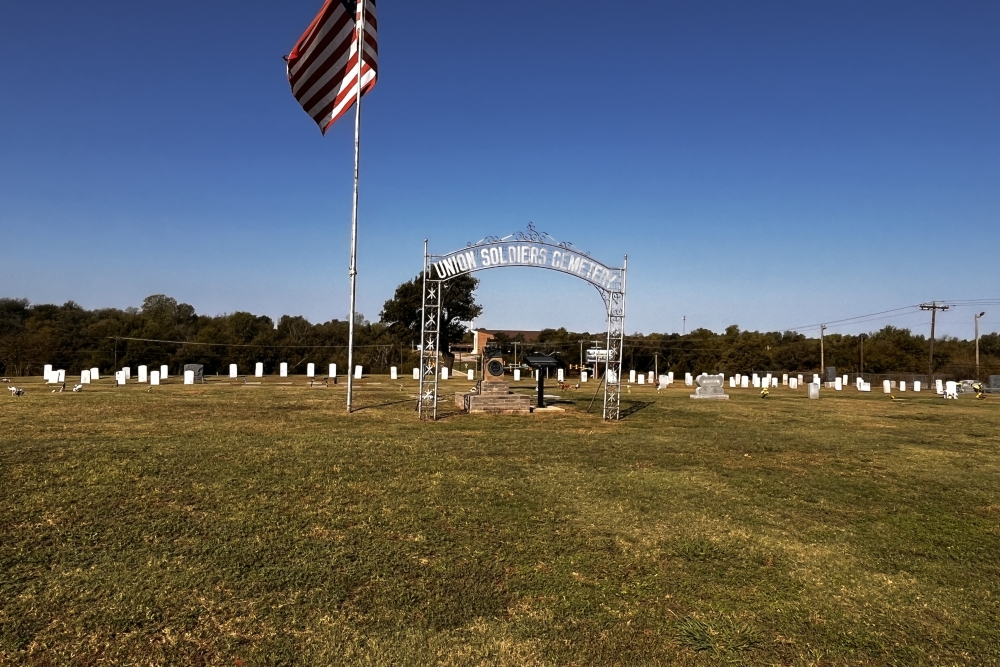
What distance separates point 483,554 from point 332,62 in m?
14.0

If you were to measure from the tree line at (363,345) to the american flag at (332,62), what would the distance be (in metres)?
30.3

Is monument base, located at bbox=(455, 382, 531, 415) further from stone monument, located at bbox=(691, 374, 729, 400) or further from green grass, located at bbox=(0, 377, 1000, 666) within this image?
stone monument, located at bbox=(691, 374, 729, 400)

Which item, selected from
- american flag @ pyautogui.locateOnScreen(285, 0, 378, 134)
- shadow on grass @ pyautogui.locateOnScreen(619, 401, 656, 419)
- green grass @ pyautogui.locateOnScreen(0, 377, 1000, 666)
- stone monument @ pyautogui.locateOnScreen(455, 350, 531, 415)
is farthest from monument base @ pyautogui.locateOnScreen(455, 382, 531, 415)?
american flag @ pyautogui.locateOnScreen(285, 0, 378, 134)

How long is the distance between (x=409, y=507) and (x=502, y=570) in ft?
6.46

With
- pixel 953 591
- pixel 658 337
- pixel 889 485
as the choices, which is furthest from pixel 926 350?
pixel 953 591

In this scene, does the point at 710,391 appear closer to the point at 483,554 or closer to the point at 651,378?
the point at 651,378

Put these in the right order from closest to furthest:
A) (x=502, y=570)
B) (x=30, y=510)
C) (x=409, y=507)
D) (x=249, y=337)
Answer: (x=502, y=570), (x=30, y=510), (x=409, y=507), (x=249, y=337)

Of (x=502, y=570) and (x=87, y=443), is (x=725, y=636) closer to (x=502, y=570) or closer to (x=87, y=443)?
(x=502, y=570)

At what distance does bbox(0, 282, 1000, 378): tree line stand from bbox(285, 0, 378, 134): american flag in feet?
99.3

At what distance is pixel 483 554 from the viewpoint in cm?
514

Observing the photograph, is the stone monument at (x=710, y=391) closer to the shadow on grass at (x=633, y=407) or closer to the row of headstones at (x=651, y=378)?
the shadow on grass at (x=633, y=407)

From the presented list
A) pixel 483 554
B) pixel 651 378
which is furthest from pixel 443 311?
pixel 483 554

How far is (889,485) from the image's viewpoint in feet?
27.5

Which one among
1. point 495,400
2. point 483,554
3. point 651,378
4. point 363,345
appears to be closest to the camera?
point 483,554
